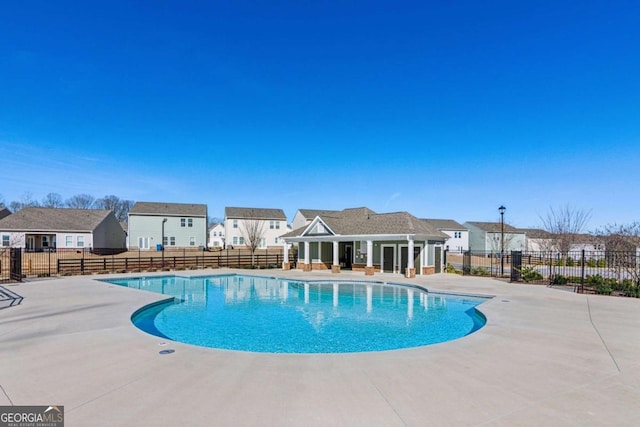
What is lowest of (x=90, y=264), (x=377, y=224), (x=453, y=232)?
(x=90, y=264)

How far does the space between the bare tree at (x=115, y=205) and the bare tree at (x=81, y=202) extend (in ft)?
3.39

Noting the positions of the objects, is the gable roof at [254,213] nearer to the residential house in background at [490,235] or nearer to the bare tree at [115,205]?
the residential house in background at [490,235]

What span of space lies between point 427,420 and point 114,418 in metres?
3.57

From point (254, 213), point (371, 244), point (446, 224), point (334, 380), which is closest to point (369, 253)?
point (371, 244)

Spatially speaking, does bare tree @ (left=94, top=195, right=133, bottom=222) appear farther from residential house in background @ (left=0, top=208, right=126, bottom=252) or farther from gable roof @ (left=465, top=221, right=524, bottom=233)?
gable roof @ (left=465, top=221, right=524, bottom=233)

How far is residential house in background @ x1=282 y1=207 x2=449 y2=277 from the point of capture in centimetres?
2281

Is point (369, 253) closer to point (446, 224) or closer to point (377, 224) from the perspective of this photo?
point (377, 224)

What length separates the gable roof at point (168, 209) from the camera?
1646 inches

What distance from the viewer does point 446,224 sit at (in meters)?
52.2

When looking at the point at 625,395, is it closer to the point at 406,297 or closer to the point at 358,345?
the point at 358,345

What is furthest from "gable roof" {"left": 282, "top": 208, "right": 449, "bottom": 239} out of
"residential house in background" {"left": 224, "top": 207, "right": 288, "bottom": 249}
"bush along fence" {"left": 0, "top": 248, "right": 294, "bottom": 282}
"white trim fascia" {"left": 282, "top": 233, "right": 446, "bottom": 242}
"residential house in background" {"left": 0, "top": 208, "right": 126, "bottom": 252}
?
"residential house in background" {"left": 0, "top": 208, "right": 126, "bottom": 252}

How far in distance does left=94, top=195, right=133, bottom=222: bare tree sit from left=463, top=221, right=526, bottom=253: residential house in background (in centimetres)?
6569

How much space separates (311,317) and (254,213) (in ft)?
123

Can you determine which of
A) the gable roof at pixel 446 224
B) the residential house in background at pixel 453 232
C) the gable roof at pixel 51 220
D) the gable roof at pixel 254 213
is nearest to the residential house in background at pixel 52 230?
the gable roof at pixel 51 220
